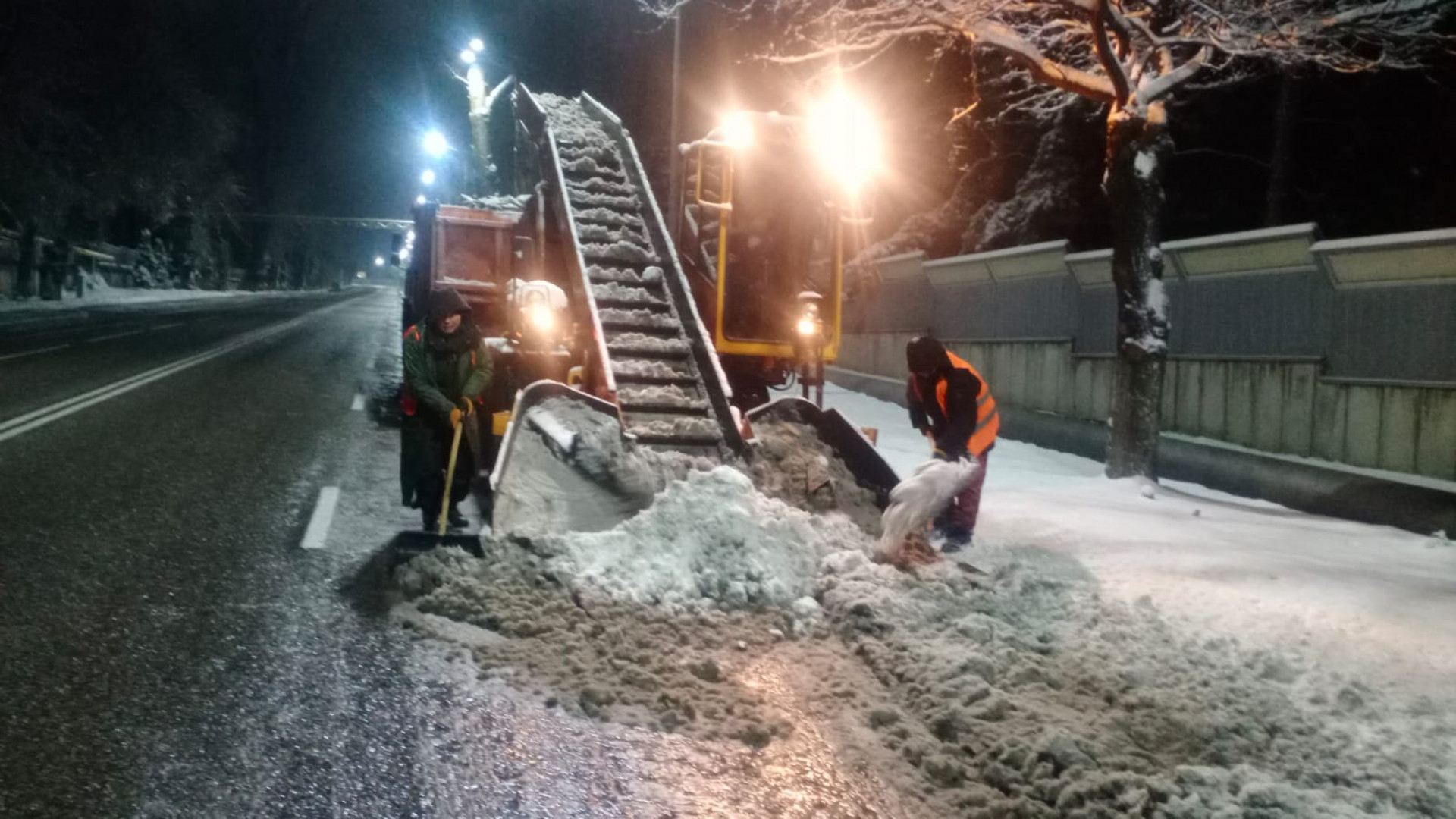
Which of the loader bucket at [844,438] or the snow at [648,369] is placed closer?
the loader bucket at [844,438]

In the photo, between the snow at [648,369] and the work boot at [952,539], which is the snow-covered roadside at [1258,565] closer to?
the work boot at [952,539]

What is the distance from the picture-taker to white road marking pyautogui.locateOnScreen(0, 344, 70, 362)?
57.0ft

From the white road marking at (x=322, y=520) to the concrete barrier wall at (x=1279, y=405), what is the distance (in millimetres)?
7733

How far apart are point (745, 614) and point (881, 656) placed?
96 centimetres

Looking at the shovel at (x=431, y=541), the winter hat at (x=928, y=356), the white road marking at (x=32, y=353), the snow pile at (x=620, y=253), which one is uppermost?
the snow pile at (x=620, y=253)

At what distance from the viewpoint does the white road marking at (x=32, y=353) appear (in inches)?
683

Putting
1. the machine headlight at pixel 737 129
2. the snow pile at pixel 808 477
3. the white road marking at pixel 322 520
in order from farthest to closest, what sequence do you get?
the machine headlight at pixel 737 129, the snow pile at pixel 808 477, the white road marking at pixel 322 520

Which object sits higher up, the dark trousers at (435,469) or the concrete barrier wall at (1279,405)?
the concrete barrier wall at (1279,405)

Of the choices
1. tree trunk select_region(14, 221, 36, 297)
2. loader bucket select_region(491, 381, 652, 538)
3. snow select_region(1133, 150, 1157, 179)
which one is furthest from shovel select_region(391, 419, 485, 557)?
tree trunk select_region(14, 221, 36, 297)

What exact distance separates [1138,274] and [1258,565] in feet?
13.5

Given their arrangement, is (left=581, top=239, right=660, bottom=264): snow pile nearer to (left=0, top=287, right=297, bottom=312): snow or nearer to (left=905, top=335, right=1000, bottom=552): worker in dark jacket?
(left=905, top=335, right=1000, bottom=552): worker in dark jacket

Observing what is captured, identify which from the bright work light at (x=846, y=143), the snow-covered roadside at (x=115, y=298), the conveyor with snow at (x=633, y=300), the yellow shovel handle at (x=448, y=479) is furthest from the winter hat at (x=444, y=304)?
the snow-covered roadside at (x=115, y=298)

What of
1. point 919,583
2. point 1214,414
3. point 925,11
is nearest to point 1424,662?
point 919,583

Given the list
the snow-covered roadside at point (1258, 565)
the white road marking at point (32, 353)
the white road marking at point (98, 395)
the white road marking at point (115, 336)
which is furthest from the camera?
the white road marking at point (115, 336)
